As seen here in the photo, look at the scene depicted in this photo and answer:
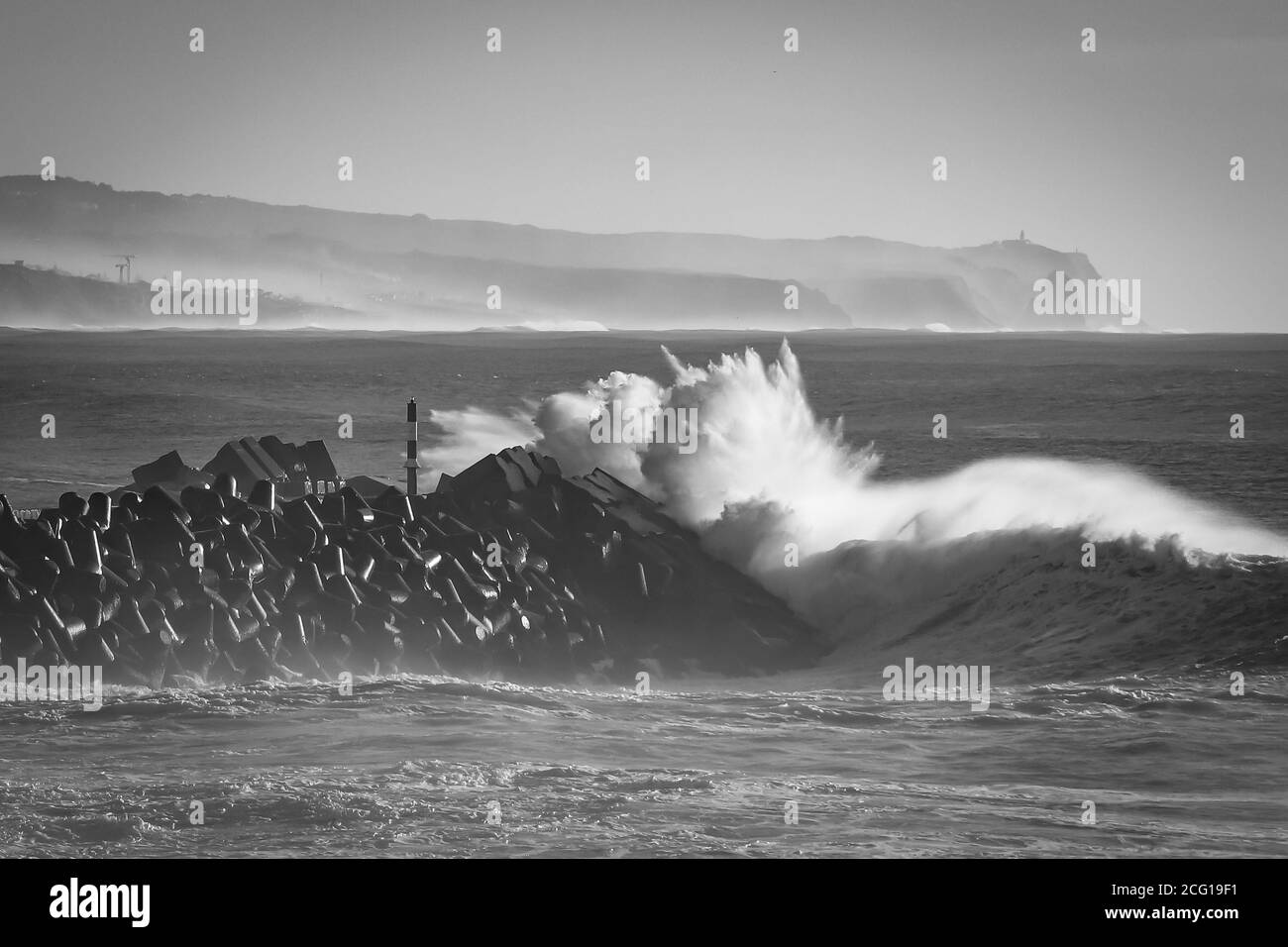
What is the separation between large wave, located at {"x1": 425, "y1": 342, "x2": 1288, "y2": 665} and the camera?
70.8ft

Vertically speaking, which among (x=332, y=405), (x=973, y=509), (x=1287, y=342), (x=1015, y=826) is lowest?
(x=1015, y=826)

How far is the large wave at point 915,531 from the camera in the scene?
70.8 ft

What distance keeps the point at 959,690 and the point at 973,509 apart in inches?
257

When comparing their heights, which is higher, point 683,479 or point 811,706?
point 683,479

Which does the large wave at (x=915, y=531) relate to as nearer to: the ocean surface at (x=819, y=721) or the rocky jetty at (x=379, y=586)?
the ocean surface at (x=819, y=721)

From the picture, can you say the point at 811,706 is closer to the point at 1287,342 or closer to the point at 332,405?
the point at 332,405

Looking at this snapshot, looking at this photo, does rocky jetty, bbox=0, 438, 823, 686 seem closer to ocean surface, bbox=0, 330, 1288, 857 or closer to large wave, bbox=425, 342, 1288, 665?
ocean surface, bbox=0, 330, 1288, 857

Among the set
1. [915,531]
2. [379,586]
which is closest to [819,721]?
[379,586]

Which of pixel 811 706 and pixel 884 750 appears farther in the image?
pixel 811 706

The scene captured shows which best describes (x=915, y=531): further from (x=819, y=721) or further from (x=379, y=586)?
(x=379, y=586)

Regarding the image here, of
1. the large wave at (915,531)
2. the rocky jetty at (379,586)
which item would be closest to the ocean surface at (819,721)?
the large wave at (915,531)

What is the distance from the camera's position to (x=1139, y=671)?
19484 millimetres
